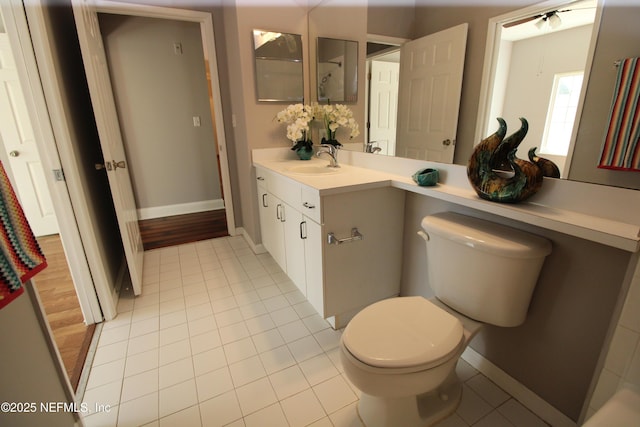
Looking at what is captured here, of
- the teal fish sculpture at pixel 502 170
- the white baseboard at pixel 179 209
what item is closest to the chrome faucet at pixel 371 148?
the teal fish sculpture at pixel 502 170

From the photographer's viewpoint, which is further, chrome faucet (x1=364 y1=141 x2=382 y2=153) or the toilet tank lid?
chrome faucet (x1=364 y1=141 x2=382 y2=153)

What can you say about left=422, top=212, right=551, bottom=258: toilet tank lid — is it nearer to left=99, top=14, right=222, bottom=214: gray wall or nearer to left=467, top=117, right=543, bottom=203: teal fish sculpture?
left=467, top=117, right=543, bottom=203: teal fish sculpture

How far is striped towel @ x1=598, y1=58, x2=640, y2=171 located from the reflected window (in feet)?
0.30

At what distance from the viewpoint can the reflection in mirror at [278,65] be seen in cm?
224

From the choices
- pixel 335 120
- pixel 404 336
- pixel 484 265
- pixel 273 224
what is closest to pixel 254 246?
pixel 273 224

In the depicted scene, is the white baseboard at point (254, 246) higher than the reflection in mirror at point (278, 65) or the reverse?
the reverse

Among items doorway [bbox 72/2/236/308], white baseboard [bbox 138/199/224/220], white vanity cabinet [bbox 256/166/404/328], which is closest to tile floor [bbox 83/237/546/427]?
white vanity cabinet [bbox 256/166/404/328]

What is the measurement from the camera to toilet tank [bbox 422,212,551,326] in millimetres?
995

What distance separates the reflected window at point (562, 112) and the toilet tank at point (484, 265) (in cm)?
31

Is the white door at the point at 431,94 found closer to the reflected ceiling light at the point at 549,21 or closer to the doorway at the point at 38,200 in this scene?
the reflected ceiling light at the point at 549,21

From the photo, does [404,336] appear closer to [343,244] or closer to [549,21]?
[343,244]

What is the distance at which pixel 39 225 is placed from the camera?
3041 millimetres

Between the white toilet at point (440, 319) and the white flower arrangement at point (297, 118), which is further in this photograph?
the white flower arrangement at point (297, 118)

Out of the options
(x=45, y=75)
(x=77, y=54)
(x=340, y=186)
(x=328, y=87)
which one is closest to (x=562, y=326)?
(x=340, y=186)
